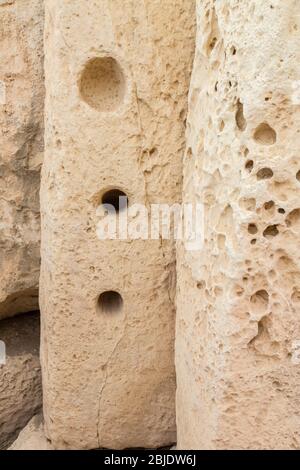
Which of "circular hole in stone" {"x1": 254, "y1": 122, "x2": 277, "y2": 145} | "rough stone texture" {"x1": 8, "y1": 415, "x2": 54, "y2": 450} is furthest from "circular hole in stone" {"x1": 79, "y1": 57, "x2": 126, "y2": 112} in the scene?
Result: "rough stone texture" {"x1": 8, "y1": 415, "x2": 54, "y2": 450}

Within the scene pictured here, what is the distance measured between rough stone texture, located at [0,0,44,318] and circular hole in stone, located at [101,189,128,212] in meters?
0.27

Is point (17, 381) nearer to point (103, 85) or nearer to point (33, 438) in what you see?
point (33, 438)

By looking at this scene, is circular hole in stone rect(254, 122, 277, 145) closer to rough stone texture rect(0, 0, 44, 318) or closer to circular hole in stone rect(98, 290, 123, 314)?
circular hole in stone rect(98, 290, 123, 314)

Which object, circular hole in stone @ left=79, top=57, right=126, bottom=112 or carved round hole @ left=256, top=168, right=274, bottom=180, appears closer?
carved round hole @ left=256, top=168, right=274, bottom=180

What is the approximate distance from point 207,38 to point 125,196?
42 cm

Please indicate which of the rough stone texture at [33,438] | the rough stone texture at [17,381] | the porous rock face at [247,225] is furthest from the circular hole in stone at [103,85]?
the rough stone texture at [33,438]

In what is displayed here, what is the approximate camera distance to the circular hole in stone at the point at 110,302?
4.56 feet

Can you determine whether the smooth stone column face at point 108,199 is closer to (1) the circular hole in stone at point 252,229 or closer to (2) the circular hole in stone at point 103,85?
(2) the circular hole in stone at point 103,85

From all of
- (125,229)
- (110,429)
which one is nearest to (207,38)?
(125,229)

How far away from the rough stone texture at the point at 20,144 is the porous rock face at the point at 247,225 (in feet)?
1.59

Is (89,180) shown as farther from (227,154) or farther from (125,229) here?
(227,154)

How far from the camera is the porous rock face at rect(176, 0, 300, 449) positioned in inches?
39.0

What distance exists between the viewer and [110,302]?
→ 1.42m

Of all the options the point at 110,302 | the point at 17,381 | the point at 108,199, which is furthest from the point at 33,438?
the point at 108,199
